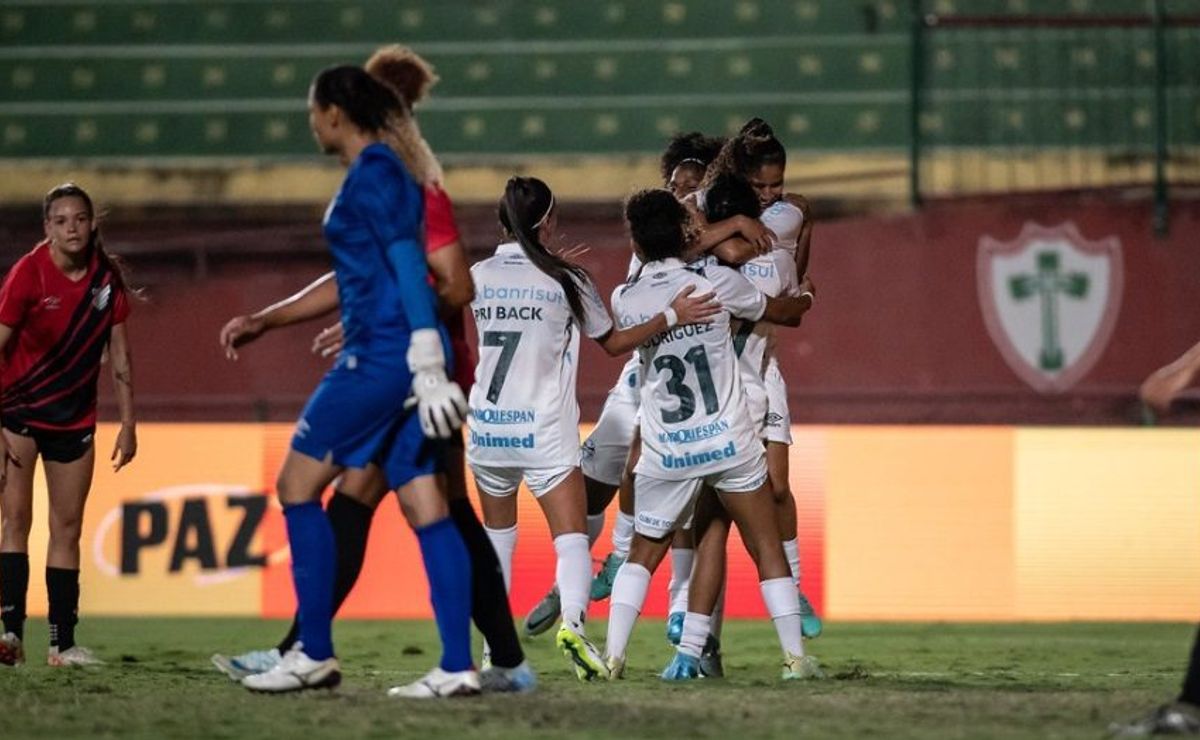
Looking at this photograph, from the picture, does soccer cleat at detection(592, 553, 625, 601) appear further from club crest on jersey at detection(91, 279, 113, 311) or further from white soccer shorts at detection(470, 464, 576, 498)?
club crest on jersey at detection(91, 279, 113, 311)

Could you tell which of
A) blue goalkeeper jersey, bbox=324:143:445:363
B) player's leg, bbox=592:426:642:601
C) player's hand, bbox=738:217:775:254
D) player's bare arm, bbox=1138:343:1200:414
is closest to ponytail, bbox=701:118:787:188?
player's hand, bbox=738:217:775:254

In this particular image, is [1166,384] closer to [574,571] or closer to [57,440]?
[574,571]

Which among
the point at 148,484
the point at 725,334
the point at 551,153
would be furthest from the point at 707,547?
the point at 551,153

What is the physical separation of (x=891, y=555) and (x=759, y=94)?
645 cm

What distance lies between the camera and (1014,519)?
1199cm

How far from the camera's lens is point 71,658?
8312mm

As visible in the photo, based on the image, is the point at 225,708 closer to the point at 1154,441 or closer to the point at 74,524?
the point at 74,524

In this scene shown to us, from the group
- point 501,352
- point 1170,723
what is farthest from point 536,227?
point 1170,723

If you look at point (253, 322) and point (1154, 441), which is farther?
point (1154, 441)

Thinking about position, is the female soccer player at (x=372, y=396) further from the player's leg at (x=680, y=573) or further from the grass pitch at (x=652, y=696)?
the player's leg at (x=680, y=573)

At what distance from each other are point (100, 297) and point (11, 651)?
1.52 metres

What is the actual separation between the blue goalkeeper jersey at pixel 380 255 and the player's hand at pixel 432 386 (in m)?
0.06

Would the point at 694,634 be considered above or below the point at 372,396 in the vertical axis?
below

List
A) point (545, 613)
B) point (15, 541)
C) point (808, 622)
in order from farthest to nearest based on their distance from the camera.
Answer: point (808, 622) < point (15, 541) < point (545, 613)
